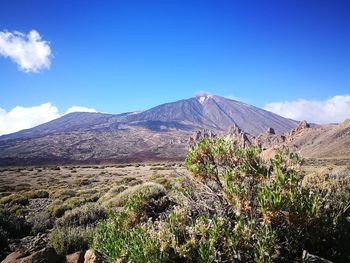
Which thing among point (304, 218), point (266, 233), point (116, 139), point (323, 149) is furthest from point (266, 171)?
point (116, 139)

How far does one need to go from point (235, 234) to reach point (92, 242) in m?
2.88

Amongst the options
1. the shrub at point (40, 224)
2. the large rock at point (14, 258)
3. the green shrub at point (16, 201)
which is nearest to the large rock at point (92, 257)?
the large rock at point (14, 258)

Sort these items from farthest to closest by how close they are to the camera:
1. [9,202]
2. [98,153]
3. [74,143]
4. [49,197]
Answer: [74,143] → [98,153] → [49,197] → [9,202]

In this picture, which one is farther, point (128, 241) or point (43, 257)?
point (43, 257)

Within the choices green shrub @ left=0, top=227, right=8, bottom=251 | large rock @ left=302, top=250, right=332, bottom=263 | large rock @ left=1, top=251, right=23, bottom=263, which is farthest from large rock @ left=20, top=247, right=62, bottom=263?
large rock @ left=302, top=250, right=332, bottom=263

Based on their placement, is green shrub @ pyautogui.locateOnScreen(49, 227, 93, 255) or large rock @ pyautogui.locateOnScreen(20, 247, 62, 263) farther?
green shrub @ pyautogui.locateOnScreen(49, 227, 93, 255)

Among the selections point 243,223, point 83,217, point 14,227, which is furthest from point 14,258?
point 83,217

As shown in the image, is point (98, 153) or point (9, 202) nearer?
point (9, 202)

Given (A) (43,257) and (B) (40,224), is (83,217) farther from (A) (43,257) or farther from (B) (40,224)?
(A) (43,257)

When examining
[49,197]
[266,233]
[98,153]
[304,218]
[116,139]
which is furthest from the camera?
[116,139]

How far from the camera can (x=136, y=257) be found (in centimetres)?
473

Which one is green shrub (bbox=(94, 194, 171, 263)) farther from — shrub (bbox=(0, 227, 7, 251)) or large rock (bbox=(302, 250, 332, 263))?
shrub (bbox=(0, 227, 7, 251))

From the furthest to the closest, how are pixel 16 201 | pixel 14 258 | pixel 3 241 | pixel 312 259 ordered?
1. pixel 16 201
2. pixel 3 241
3. pixel 14 258
4. pixel 312 259

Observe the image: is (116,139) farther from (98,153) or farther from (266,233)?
(266,233)
